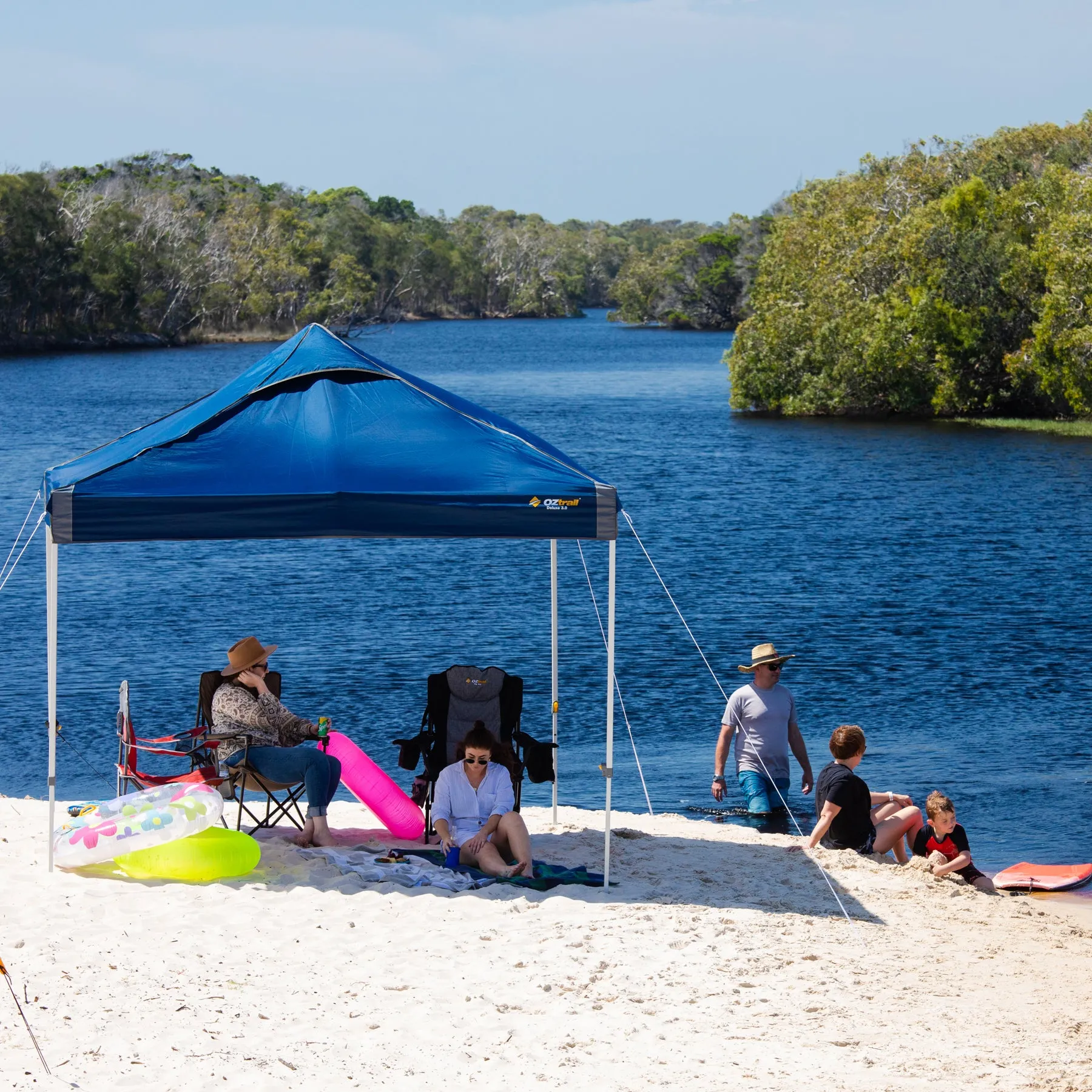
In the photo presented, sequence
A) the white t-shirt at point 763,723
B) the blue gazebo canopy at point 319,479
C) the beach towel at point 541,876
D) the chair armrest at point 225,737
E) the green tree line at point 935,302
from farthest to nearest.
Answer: the green tree line at point 935,302 < the white t-shirt at point 763,723 < the chair armrest at point 225,737 < the beach towel at point 541,876 < the blue gazebo canopy at point 319,479

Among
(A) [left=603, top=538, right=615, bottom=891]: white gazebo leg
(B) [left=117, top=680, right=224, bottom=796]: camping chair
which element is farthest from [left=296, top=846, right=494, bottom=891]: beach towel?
(B) [left=117, top=680, right=224, bottom=796]: camping chair

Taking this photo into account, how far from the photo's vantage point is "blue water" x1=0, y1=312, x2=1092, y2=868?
12961 mm

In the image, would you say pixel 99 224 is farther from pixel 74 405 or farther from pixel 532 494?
pixel 532 494

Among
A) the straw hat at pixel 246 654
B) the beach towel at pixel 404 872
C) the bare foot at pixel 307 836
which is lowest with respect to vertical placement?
the beach towel at pixel 404 872

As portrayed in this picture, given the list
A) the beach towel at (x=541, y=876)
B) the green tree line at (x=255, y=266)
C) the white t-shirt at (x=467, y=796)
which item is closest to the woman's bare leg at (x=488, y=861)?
the beach towel at (x=541, y=876)

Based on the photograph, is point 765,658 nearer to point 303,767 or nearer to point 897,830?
point 897,830

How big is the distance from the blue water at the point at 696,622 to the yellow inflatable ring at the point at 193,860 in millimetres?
1827

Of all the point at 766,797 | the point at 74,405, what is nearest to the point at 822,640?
the point at 766,797

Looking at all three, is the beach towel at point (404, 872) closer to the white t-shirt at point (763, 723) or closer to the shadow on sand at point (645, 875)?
the shadow on sand at point (645, 875)

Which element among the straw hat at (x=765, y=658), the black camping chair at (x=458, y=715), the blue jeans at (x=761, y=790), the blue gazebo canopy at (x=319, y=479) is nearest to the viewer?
the blue gazebo canopy at (x=319, y=479)

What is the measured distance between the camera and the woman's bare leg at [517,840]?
7660mm

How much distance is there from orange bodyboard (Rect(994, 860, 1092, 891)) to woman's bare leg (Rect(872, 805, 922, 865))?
2.04ft

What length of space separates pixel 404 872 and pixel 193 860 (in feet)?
3.43

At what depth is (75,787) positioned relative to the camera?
11820 millimetres
